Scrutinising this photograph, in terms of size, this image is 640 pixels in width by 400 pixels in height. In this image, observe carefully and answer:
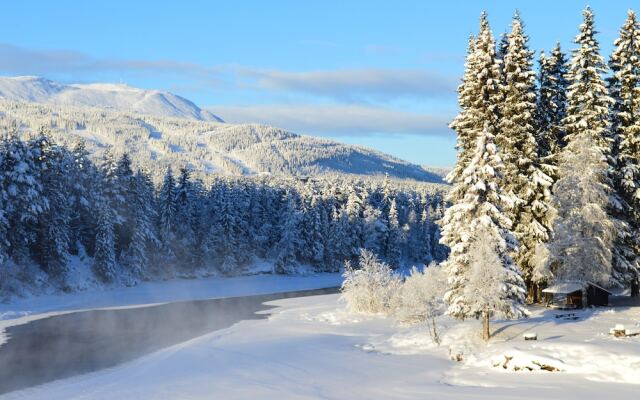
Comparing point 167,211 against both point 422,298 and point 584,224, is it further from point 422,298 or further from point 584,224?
point 584,224

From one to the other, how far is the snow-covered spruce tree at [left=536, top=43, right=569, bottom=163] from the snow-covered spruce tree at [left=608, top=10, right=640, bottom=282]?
11.5 feet

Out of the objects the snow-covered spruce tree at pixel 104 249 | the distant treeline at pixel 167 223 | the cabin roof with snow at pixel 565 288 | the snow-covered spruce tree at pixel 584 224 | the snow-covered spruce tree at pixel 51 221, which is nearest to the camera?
the cabin roof with snow at pixel 565 288

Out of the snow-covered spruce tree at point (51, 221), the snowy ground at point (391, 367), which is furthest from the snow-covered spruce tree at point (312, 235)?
the snowy ground at point (391, 367)

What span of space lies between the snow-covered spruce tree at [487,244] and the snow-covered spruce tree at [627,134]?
538 inches

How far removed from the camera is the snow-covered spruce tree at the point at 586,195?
40500 mm

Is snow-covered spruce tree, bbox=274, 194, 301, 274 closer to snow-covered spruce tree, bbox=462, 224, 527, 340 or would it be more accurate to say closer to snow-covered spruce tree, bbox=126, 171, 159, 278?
snow-covered spruce tree, bbox=126, 171, 159, 278

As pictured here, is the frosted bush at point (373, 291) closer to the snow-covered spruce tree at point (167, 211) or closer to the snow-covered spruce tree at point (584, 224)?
the snow-covered spruce tree at point (584, 224)

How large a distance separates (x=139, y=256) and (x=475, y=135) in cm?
5136

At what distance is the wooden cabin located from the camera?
40594mm

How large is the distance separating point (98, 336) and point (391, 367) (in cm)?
2230

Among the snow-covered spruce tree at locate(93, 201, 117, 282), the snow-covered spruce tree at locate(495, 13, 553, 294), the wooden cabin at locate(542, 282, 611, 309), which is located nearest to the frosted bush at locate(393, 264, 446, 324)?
the snow-covered spruce tree at locate(495, 13, 553, 294)

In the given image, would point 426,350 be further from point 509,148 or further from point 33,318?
point 33,318

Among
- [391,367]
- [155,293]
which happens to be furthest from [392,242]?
[391,367]

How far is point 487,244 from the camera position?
3188 cm
